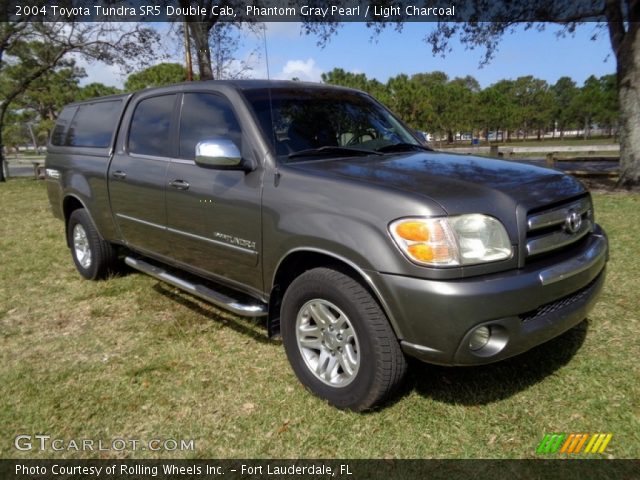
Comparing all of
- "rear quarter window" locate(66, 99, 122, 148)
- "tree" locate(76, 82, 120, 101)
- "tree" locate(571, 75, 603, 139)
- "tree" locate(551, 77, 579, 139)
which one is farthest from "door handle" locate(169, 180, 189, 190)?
"tree" locate(551, 77, 579, 139)

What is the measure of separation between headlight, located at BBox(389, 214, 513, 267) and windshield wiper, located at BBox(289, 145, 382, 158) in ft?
3.46

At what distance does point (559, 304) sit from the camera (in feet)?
8.60

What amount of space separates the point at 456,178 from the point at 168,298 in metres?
3.25

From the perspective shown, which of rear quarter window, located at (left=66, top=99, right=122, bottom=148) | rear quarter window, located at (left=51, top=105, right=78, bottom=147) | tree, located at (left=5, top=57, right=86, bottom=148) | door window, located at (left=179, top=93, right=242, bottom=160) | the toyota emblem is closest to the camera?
the toyota emblem

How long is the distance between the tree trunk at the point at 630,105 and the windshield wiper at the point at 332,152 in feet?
30.4

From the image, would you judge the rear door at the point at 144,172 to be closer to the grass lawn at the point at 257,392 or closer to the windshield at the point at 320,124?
the grass lawn at the point at 257,392

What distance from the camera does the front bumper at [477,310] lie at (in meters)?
2.28

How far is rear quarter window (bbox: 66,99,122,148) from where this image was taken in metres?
4.68

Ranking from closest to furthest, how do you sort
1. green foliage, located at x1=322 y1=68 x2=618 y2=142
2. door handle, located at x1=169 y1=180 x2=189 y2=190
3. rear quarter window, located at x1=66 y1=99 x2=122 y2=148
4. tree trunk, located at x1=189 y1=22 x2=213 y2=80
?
1. door handle, located at x1=169 y1=180 x2=189 y2=190
2. rear quarter window, located at x1=66 y1=99 x2=122 y2=148
3. tree trunk, located at x1=189 y1=22 x2=213 y2=80
4. green foliage, located at x1=322 y1=68 x2=618 y2=142

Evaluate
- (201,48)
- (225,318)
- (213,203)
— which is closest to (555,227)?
(213,203)

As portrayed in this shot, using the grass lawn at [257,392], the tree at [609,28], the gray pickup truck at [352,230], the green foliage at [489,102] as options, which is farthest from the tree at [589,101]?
the gray pickup truck at [352,230]

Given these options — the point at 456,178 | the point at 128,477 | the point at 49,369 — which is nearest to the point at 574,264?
the point at 456,178

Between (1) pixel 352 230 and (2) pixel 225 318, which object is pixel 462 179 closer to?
(1) pixel 352 230

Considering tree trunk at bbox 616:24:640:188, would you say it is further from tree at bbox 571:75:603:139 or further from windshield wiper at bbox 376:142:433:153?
tree at bbox 571:75:603:139
